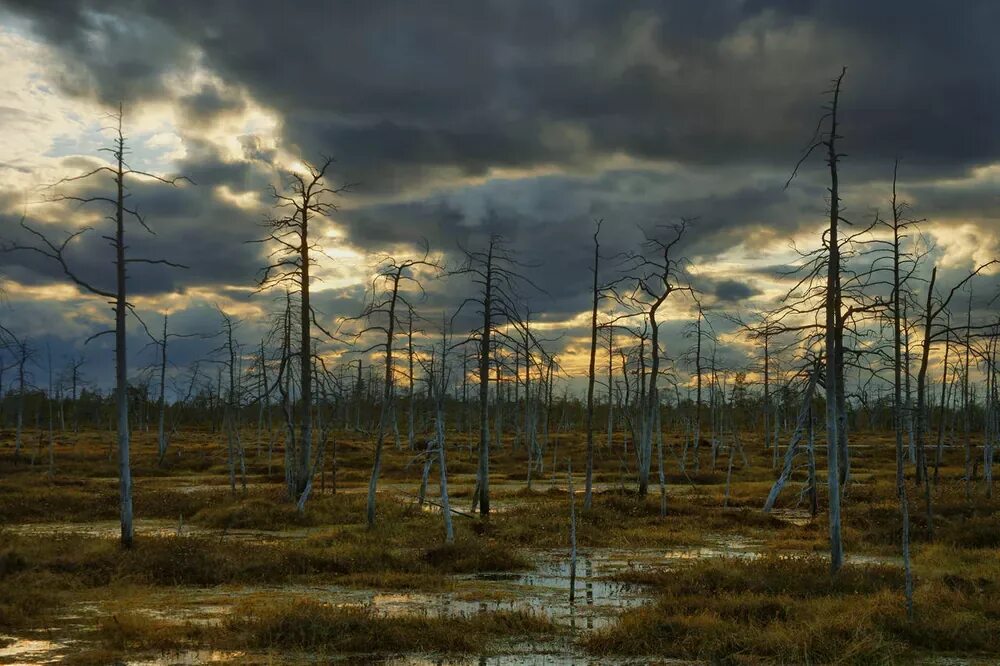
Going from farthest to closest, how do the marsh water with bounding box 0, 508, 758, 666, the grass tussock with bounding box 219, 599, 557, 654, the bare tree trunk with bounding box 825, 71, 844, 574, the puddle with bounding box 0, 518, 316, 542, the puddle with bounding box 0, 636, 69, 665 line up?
the puddle with bounding box 0, 518, 316, 542 < the bare tree trunk with bounding box 825, 71, 844, 574 < the grass tussock with bounding box 219, 599, 557, 654 < the marsh water with bounding box 0, 508, 758, 666 < the puddle with bounding box 0, 636, 69, 665

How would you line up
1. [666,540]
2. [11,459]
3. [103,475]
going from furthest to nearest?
1. [11,459]
2. [103,475]
3. [666,540]

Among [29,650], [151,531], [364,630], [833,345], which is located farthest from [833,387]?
[151,531]

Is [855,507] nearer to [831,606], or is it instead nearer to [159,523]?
[831,606]

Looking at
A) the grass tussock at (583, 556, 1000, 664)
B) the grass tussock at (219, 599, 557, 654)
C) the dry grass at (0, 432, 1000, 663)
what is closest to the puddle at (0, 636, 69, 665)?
the dry grass at (0, 432, 1000, 663)

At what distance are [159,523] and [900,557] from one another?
25628mm

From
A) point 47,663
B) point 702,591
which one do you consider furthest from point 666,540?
point 47,663

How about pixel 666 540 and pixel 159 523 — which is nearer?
pixel 666 540

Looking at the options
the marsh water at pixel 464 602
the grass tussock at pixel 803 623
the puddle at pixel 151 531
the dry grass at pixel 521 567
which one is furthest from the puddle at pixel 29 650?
the puddle at pixel 151 531

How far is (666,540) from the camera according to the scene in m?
28.2

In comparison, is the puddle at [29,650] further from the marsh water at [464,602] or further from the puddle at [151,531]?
the puddle at [151,531]

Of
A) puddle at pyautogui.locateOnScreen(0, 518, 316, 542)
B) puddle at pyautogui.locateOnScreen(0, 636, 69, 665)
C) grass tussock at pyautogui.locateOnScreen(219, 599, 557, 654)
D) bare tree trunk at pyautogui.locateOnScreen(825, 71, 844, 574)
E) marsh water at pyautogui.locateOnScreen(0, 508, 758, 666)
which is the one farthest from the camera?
puddle at pyautogui.locateOnScreen(0, 518, 316, 542)

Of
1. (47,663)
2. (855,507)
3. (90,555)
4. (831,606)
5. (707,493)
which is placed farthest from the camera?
(707,493)

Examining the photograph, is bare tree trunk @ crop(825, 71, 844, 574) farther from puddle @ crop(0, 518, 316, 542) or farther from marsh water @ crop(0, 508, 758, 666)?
puddle @ crop(0, 518, 316, 542)

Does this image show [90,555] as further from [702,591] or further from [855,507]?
[855,507]
